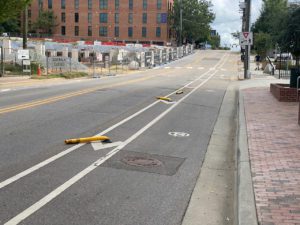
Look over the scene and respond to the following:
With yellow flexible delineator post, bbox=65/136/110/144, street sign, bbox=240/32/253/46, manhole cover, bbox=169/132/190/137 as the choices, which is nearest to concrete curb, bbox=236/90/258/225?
manhole cover, bbox=169/132/190/137

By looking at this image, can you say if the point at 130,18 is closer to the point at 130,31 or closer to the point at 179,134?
the point at 130,31

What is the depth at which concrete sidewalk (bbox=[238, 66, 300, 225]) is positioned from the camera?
567 cm

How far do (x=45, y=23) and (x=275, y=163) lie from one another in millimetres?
117803

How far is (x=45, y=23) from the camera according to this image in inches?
4739

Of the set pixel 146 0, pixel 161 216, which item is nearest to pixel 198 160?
pixel 161 216

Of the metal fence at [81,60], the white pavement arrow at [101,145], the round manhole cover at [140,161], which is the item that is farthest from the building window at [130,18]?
the round manhole cover at [140,161]

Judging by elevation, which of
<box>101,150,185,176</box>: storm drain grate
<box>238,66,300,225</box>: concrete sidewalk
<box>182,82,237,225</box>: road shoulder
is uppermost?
<box>238,66,300,225</box>: concrete sidewalk

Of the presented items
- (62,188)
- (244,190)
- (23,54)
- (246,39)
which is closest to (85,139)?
(62,188)

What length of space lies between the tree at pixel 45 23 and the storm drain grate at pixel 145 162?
115931 mm

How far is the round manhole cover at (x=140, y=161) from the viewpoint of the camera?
8.56 metres

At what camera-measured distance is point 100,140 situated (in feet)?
33.7

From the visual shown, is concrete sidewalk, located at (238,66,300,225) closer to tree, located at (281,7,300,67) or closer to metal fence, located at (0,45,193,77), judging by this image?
tree, located at (281,7,300,67)

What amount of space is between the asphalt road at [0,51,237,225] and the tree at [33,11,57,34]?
357ft

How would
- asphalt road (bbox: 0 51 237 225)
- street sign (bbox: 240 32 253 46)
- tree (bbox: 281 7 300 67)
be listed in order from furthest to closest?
1. street sign (bbox: 240 32 253 46)
2. tree (bbox: 281 7 300 67)
3. asphalt road (bbox: 0 51 237 225)
